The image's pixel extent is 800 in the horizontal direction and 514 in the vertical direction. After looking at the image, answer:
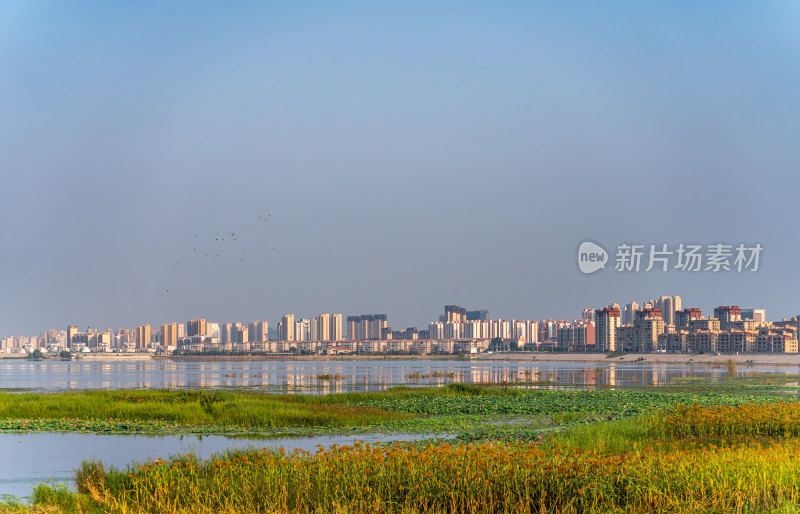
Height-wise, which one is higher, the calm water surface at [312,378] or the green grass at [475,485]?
the green grass at [475,485]

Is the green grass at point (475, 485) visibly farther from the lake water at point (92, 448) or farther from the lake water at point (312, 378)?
the lake water at point (312, 378)

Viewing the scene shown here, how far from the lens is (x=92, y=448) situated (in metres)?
23.4

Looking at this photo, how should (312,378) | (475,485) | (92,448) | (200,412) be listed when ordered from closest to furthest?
(475,485)
(92,448)
(200,412)
(312,378)

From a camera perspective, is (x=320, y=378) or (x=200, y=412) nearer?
(x=200, y=412)

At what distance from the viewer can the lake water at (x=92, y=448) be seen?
1886cm

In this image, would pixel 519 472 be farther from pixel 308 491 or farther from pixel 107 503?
pixel 107 503

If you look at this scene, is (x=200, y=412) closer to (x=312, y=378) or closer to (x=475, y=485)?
(x=475, y=485)

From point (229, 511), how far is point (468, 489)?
3375 millimetres

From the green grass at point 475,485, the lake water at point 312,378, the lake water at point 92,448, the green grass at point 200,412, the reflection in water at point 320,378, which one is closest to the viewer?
the green grass at point 475,485

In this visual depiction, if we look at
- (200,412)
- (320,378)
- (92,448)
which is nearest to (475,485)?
(92,448)

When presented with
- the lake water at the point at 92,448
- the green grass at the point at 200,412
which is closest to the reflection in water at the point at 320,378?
the green grass at the point at 200,412

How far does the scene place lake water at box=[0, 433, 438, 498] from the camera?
18.9m

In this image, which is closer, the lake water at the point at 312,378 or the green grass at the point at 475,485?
the green grass at the point at 475,485

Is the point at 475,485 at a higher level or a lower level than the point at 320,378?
higher
